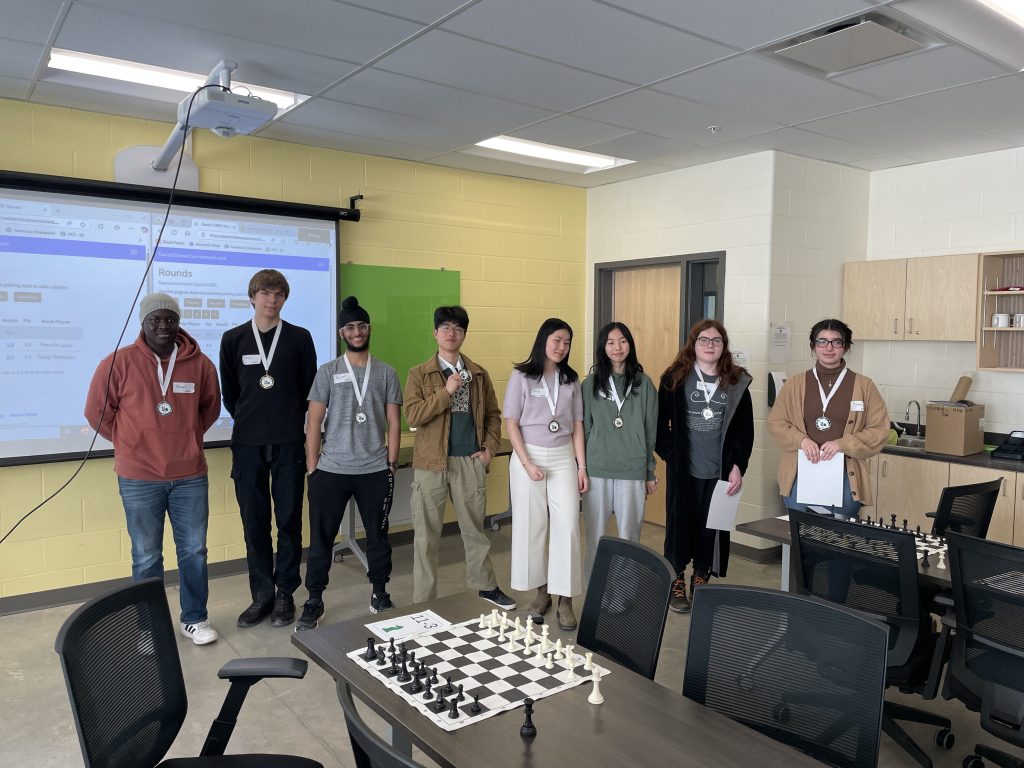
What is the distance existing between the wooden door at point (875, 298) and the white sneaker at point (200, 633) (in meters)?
4.68

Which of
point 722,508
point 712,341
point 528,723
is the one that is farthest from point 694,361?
point 528,723

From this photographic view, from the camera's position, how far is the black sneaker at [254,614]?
13.0 ft

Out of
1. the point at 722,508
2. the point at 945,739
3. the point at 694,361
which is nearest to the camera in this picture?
the point at 945,739

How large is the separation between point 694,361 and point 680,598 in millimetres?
1361

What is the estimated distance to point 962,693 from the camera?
253 centimetres

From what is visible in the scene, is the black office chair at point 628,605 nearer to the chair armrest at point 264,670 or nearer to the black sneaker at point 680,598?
the chair armrest at point 264,670

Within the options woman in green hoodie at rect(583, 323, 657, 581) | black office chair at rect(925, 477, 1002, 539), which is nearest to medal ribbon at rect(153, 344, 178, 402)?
woman in green hoodie at rect(583, 323, 657, 581)

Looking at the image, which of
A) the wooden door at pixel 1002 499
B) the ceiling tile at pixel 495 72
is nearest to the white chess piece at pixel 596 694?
the ceiling tile at pixel 495 72

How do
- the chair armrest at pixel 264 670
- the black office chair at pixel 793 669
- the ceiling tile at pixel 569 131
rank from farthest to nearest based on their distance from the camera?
1. the ceiling tile at pixel 569 131
2. the chair armrest at pixel 264 670
3. the black office chair at pixel 793 669

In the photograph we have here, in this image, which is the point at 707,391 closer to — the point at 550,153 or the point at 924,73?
the point at 924,73

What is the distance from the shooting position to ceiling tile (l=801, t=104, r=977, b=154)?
4.22 m

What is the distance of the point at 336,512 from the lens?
154 inches

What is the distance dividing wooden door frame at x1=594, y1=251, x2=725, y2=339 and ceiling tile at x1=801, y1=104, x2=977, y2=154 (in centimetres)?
112

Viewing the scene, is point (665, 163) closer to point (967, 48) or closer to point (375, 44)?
point (967, 48)
